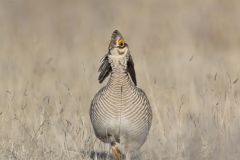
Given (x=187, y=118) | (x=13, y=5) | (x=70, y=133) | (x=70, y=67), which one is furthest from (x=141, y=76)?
Result: (x=13, y=5)

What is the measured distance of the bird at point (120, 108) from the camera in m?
8.70

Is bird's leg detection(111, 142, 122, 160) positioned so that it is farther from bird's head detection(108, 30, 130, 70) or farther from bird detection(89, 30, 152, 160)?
bird's head detection(108, 30, 130, 70)

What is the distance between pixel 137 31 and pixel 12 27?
7.92 feet

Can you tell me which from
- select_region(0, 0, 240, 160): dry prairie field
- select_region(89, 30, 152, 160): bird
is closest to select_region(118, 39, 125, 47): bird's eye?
select_region(89, 30, 152, 160): bird

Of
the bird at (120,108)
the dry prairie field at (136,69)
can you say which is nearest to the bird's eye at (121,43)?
the bird at (120,108)

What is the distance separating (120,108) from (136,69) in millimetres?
6151

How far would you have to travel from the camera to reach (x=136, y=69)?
14.8m

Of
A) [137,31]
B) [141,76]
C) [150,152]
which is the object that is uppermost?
[137,31]

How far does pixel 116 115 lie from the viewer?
869 cm

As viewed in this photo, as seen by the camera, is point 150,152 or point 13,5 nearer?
point 150,152

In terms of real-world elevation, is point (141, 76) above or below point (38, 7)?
below

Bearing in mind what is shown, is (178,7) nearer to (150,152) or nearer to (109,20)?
(109,20)

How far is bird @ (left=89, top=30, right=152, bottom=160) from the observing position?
28.5 feet

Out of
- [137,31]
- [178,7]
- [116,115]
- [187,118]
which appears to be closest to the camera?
[116,115]
